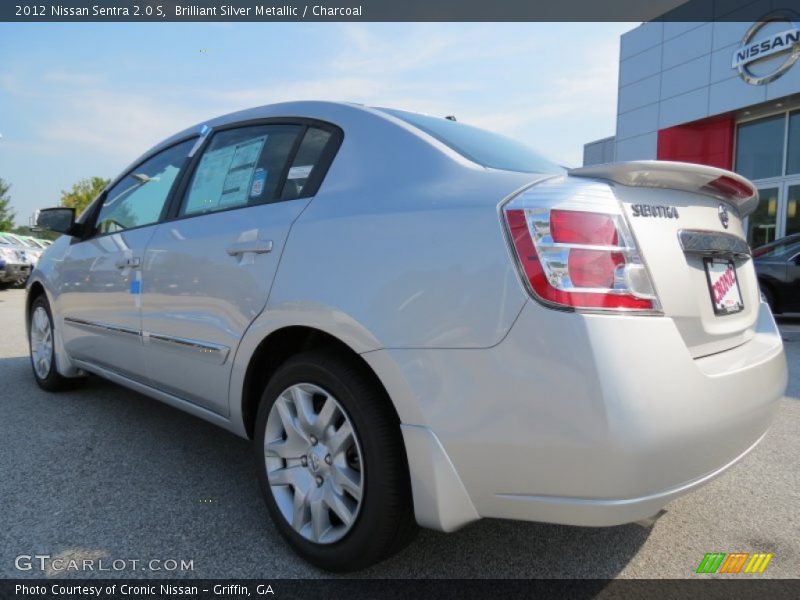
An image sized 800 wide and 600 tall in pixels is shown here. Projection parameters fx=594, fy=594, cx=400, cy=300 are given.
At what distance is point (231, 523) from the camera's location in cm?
233

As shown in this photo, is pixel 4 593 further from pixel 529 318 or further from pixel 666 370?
pixel 666 370


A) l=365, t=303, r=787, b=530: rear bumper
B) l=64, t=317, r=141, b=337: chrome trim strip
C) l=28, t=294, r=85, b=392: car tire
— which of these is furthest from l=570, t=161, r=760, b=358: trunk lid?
l=28, t=294, r=85, b=392: car tire

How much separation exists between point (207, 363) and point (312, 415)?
2.30ft

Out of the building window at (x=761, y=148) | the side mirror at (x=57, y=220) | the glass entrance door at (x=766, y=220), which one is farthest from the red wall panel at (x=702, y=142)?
the side mirror at (x=57, y=220)

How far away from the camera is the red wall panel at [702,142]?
647 inches

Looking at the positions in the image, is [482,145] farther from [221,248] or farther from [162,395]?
[162,395]

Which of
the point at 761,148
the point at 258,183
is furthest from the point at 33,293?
the point at 761,148

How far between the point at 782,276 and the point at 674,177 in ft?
28.1

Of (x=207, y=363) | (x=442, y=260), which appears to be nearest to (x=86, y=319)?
(x=207, y=363)

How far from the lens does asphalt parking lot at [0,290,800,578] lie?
2.05 meters

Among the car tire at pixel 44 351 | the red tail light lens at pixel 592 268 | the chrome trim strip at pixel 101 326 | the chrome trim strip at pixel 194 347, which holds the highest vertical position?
the red tail light lens at pixel 592 268

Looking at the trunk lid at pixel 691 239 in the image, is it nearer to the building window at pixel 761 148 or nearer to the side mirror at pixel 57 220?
the side mirror at pixel 57 220

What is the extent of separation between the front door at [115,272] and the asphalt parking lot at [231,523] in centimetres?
49

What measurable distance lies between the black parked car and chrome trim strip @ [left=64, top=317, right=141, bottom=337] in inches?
349
